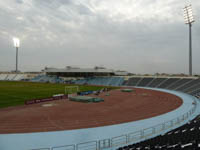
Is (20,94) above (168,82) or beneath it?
beneath

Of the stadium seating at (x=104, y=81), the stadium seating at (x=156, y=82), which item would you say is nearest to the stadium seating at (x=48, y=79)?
the stadium seating at (x=104, y=81)

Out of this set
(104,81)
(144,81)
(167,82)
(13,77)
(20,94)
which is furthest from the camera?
(13,77)

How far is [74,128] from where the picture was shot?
53.5ft

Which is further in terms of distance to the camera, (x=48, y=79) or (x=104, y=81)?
(x=48, y=79)

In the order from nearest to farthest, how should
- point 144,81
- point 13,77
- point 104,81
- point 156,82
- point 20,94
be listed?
point 20,94 → point 156,82 → point 144,81 → point 104,81 → point 13,77

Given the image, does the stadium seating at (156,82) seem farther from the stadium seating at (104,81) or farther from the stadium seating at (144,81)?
the stadium seating at (104,81)

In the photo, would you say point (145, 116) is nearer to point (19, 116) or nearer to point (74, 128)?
point (74, 128)

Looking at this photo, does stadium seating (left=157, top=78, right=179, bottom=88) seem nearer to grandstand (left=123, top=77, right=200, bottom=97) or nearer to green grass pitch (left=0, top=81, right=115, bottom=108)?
grandstand (left=123, top=77, right=200, bottom=97)

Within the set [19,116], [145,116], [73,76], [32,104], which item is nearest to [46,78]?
[73,76]

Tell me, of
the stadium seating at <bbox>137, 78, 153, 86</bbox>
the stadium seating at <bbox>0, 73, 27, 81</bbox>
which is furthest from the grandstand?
the stadium seating at <bbox>0, 73, 27, 81</bbox>

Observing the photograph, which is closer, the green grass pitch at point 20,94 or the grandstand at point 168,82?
the green grass pitch at point 20,94

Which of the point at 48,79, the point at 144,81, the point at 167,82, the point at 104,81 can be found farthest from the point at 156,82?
the point at 48,79

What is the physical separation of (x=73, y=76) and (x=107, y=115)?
249 ft

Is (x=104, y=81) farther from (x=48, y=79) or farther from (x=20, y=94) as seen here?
(x=20, y=94)
